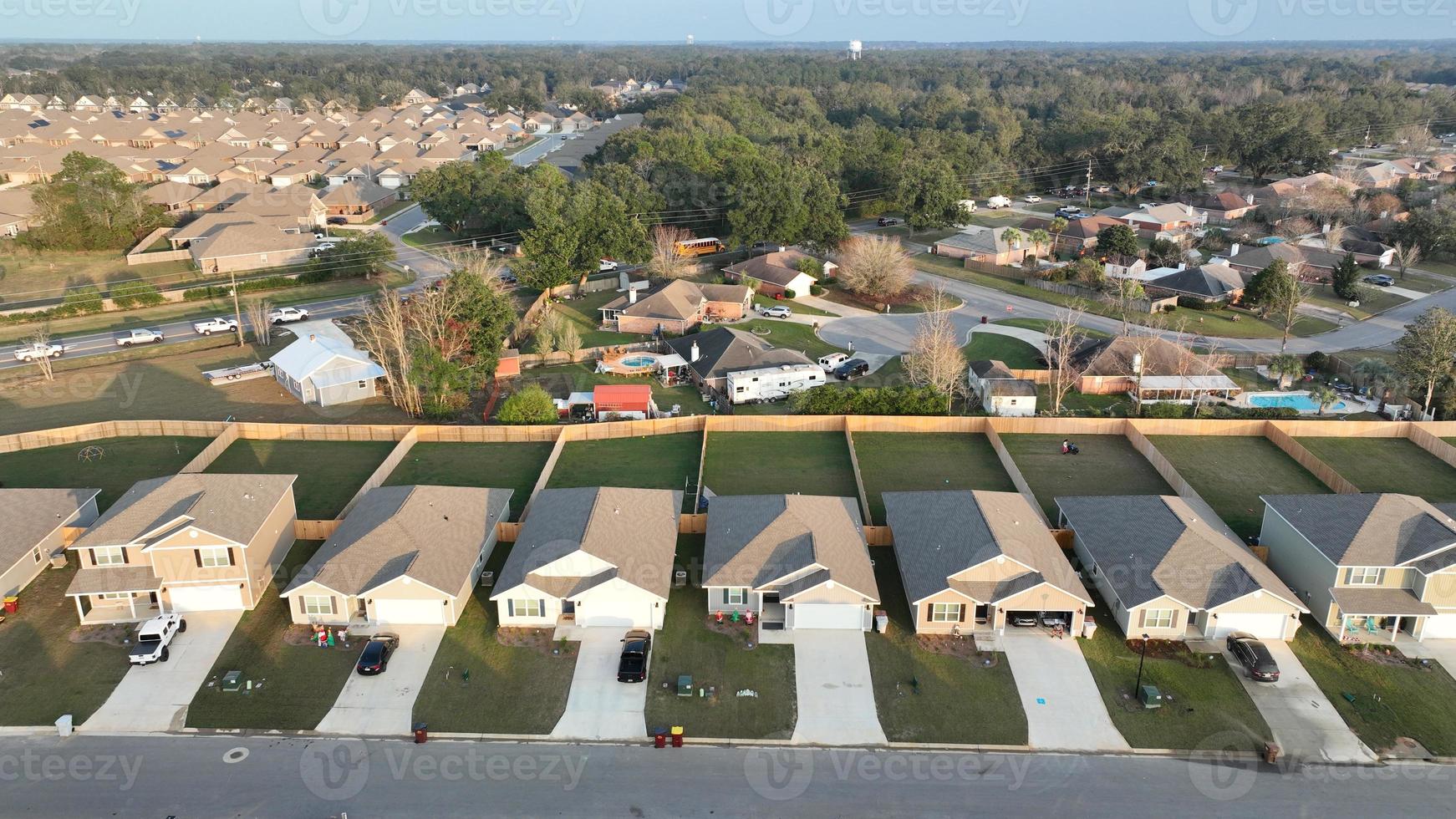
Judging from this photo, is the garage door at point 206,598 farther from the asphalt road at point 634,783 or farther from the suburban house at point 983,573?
the suburban house at point 983,573

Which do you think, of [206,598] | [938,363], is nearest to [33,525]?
[206,598]

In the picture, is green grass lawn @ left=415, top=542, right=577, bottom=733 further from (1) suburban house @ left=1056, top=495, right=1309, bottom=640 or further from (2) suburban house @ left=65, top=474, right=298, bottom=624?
(1) suburban house @ left=1056, top=495, right=1309, bottom=640

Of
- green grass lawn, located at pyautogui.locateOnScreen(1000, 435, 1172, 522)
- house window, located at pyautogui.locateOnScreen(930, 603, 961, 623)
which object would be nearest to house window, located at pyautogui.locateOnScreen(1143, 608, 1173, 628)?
house window, located at pyautogui.locateOnScreen(930, 603, 961, 623)

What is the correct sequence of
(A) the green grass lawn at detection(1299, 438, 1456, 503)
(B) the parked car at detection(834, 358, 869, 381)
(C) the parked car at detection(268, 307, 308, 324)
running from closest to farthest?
1. (A) the green grass lawn at detection(1299, 438, 1456, 503)
2. (B) the parked car at detection(834, 358, 869, 381)
3. (C) the parked car at detection(268, 307, 308, 324)

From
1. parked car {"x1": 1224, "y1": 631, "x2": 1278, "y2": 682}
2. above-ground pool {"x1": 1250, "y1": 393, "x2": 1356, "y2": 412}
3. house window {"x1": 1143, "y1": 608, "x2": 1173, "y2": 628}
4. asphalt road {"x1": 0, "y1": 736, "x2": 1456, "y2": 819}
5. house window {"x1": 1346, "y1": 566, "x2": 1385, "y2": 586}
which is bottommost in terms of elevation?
asphalt road {"x1": 0, "y1": 736, "x2": 1456, "y2": 819}

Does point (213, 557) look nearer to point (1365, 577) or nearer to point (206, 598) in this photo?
point (206, 598)

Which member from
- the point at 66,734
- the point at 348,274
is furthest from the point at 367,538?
the point at 348,274

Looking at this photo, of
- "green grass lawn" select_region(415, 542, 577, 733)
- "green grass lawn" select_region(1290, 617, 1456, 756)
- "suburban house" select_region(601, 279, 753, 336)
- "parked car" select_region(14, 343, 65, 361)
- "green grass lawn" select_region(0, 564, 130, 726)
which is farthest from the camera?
"suburban house" select_region(601, 279, 753, 336)
